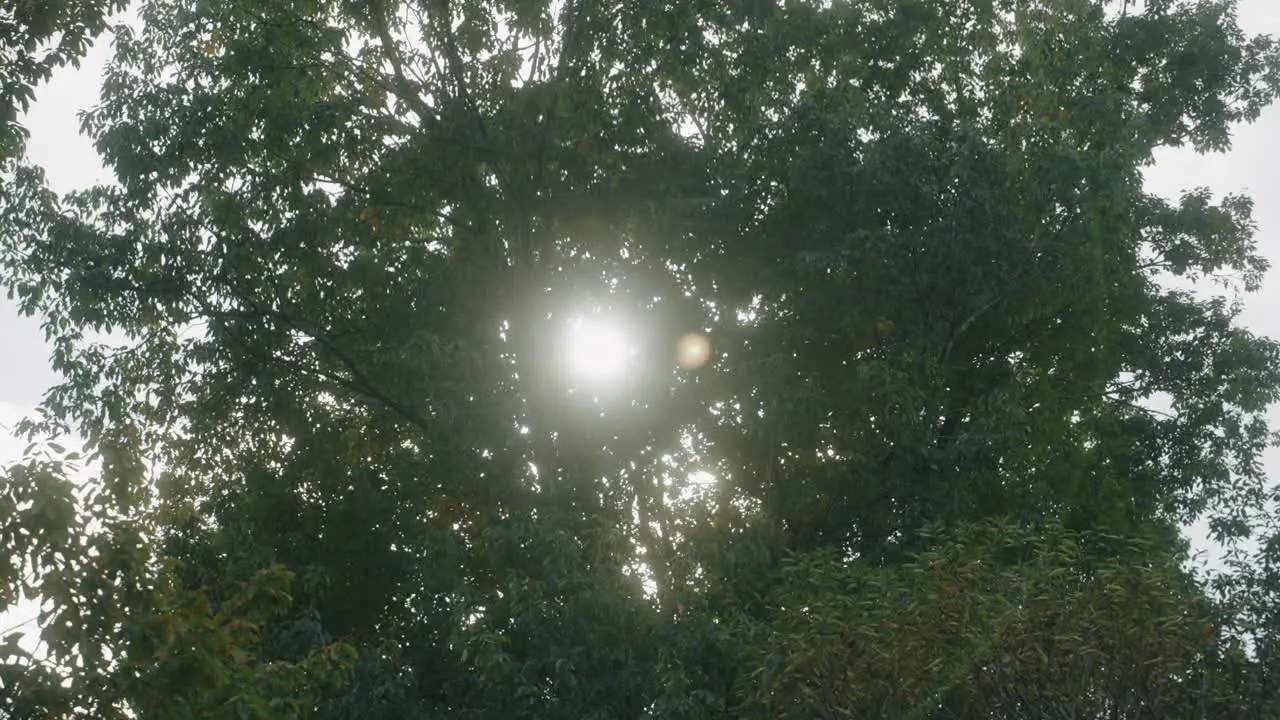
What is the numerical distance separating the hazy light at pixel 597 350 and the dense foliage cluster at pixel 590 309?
0.23 metres

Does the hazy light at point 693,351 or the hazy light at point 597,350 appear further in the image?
the hazy light at point 597,350

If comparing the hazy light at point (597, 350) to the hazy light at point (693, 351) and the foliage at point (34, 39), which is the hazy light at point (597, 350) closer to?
the hazy light at point (693, 351)

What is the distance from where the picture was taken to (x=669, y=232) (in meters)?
19.3

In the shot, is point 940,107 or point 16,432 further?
point 940,107

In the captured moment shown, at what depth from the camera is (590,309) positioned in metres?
20.6

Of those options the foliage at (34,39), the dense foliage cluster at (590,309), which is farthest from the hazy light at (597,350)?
the foliage at (34,39)

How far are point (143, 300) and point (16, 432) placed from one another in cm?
289

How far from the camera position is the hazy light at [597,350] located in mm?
20281

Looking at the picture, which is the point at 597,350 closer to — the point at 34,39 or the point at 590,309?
the point at 590,309

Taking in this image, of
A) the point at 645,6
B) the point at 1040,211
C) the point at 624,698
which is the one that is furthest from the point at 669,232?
the point at 624,698

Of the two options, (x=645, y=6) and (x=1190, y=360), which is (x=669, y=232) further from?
(x=1190, y=360)

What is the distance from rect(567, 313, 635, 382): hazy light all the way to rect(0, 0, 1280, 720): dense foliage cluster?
0.23 m

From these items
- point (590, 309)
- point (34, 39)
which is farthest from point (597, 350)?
point (34, 39)

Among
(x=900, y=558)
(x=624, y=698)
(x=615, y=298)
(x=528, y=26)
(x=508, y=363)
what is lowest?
(x=624, y=698)
